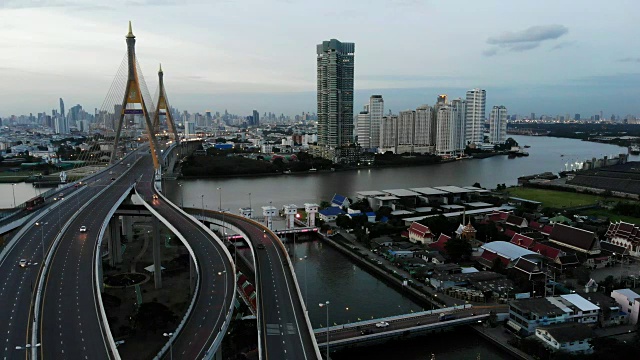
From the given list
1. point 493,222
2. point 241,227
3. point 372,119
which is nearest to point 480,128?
point 372,119

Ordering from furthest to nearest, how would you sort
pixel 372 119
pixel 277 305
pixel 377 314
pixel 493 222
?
pixel 372 119
pixel 493 222
pixel 377 314
pixel 277 305

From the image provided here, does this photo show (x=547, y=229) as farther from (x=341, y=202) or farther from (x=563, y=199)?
(x=563, y=199)

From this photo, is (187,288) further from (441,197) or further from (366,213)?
(441,197)

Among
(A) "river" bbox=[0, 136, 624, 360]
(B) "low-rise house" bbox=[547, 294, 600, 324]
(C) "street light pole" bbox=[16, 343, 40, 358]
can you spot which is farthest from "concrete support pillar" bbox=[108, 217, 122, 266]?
(B) "low-rise house" bbox=[547, 294, 600, 324]

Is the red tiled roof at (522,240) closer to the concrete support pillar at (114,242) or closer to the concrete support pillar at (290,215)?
the concrete support pillar at (290,215)

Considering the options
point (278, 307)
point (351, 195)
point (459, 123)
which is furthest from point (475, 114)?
point (278, 307)

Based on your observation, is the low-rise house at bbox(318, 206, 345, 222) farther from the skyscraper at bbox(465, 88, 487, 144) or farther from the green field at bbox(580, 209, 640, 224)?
the skyscraper at bbox(465, 88, 487, 144)
